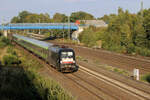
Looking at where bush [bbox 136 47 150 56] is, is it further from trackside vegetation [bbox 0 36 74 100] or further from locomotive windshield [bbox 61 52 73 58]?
trackside vegetation [bbox 0 36 74 100]

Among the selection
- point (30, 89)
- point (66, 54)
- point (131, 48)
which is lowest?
point (131, 48)

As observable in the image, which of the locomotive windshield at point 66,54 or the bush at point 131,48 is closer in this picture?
the locomotive windshield at point 66,54

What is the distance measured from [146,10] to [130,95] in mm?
40166

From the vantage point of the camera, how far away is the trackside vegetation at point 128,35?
42938mm

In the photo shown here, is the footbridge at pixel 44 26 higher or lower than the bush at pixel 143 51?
higher

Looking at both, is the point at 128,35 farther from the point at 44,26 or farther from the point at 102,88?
the point at 44,26

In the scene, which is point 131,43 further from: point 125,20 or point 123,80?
point 123,80

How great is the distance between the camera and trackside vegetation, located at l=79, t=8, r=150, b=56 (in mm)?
42938

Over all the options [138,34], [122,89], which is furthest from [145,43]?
[122,89]

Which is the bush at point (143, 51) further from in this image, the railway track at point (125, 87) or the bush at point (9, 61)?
the bush at point (9, 61)

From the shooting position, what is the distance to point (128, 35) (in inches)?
1827

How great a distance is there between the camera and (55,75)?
2091 cm

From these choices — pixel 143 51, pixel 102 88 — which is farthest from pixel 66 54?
pixel 143 51

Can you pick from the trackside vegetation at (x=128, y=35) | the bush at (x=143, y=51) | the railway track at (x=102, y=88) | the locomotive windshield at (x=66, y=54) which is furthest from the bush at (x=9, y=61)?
the trackside vegetation at (x=128, y=35)
